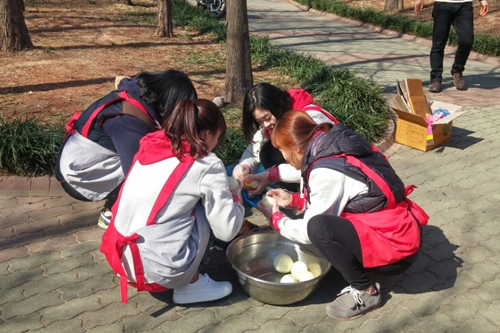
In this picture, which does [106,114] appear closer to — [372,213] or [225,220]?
[225,220]

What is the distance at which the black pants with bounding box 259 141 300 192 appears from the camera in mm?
4125

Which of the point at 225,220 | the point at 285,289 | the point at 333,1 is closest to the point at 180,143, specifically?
the point at 225,220

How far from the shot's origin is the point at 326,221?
9.35 feet

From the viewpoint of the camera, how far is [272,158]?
4152 mm

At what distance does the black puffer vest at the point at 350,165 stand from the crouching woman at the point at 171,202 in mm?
484

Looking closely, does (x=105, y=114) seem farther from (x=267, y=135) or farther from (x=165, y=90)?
(x=267, y=135)

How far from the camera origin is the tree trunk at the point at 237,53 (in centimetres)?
601

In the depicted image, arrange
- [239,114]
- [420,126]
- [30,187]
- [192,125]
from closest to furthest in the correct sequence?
[192,125] → [30,187] → [420,126] → [239,114]

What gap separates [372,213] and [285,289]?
592mm

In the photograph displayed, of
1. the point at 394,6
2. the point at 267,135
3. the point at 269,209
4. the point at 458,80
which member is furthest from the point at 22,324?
the point at 394,6

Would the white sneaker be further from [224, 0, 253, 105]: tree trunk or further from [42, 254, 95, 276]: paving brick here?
[224, 0, 253, 105]: tree trunk

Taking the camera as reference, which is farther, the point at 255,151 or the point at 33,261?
the point at 255,151

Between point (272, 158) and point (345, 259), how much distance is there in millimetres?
1426

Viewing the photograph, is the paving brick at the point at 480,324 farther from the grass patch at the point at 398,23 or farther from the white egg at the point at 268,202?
the grass patch at the point at 398,23
